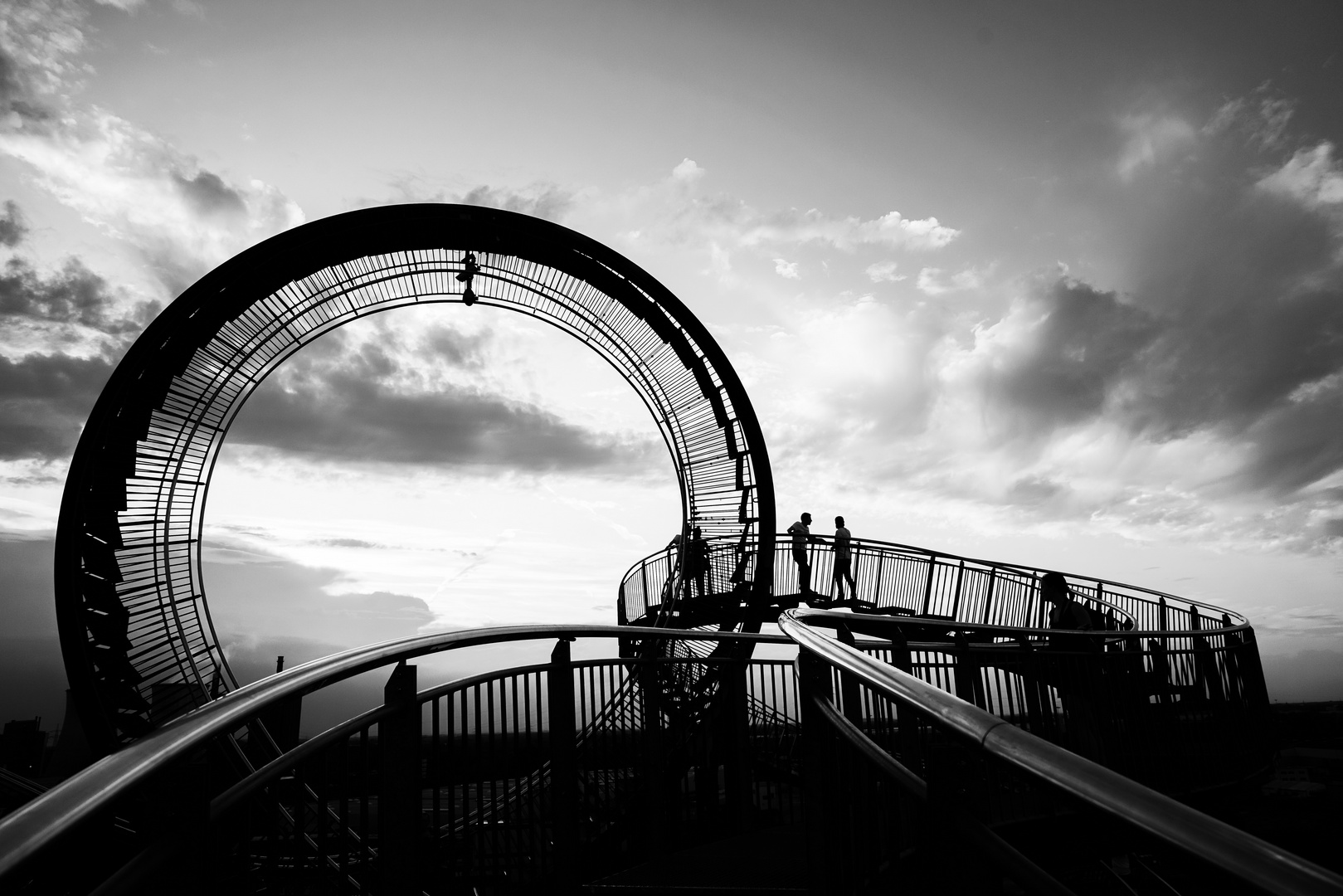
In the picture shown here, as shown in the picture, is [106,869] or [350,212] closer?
[106,869]

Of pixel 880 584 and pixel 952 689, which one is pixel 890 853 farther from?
pixel 880 584

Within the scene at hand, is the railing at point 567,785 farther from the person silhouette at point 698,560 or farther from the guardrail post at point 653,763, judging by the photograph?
the person silhouette at point 698,560

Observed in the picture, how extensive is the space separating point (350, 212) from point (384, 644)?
14.1m

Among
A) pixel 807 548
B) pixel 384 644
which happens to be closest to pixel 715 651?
pixel 807 548

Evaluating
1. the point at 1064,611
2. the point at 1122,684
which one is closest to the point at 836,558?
the point at 1064,611

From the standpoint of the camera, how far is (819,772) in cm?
259

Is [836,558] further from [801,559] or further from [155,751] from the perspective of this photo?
[155,751]

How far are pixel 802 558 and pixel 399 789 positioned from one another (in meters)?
13.8

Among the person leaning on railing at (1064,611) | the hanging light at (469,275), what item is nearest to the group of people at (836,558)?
the person leaning on railing at (1064,611)

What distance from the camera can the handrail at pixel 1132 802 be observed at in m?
0.79

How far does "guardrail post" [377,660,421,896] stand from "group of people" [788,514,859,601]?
13494mm

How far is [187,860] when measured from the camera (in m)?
1.57

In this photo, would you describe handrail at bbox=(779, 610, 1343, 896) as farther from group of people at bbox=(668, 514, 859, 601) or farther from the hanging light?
the hanging light

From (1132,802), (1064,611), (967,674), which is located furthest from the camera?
(1064,611)
